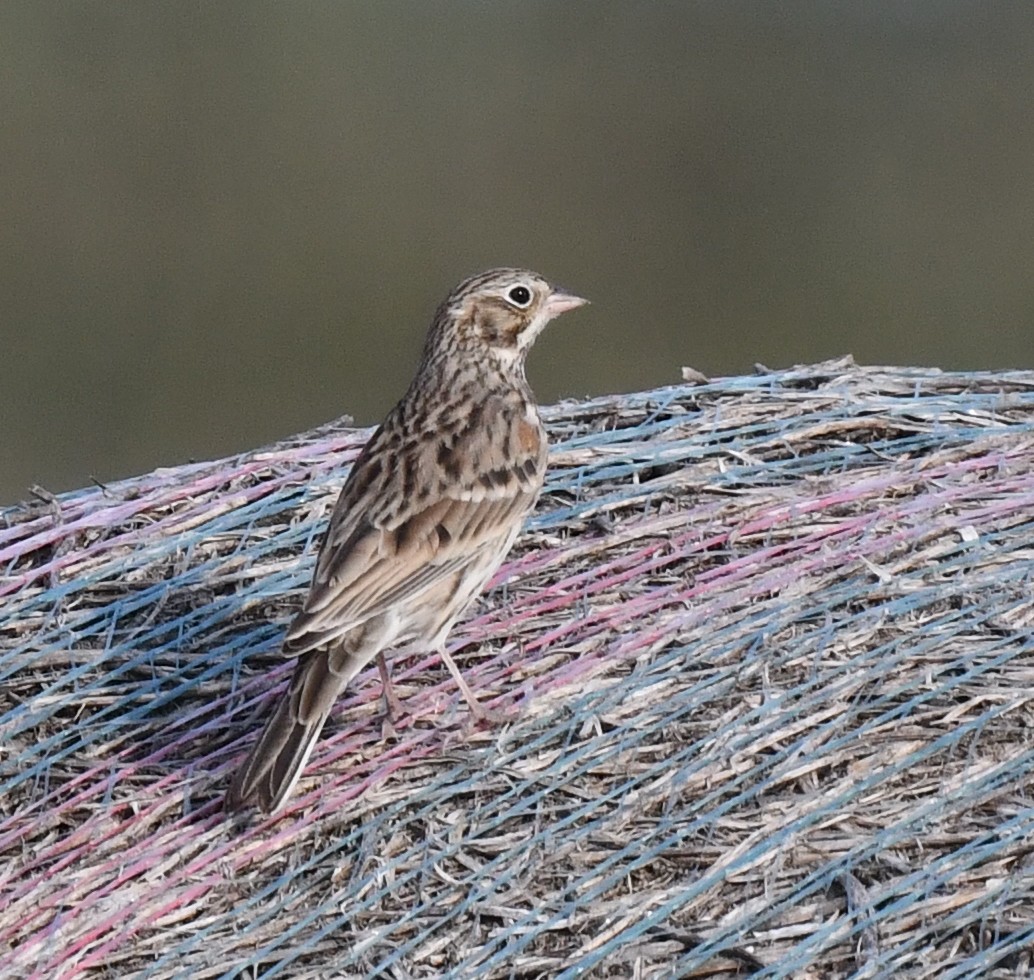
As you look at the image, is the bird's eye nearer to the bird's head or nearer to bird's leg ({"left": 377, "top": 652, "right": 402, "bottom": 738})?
the bird's head

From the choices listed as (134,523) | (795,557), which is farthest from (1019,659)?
(134,523)

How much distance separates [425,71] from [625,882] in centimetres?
2383

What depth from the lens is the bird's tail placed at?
599 cm

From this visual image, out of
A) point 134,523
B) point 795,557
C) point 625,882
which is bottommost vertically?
point 625,882

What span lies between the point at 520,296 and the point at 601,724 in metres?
2.03

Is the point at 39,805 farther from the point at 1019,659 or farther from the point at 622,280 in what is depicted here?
the point at 622,280

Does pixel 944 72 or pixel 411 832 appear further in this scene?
pixel 944 72

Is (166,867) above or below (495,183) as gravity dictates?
below

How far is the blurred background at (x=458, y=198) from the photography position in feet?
70.8

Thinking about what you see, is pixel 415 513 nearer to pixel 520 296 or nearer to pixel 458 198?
pixel 520 296

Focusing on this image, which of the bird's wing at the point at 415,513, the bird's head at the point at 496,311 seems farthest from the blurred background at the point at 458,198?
the bird's wing at the point at 415,513

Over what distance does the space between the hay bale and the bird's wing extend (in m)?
0.26

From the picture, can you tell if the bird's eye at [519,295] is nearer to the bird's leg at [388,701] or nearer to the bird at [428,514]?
the bird at [428,514]

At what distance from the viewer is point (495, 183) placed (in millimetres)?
26000
